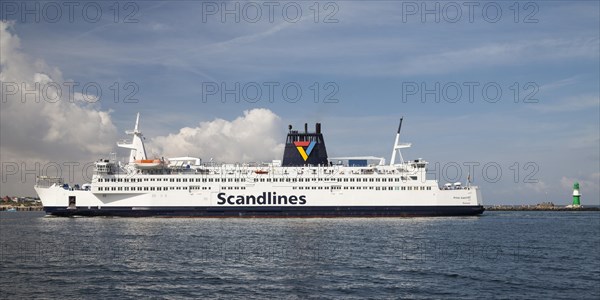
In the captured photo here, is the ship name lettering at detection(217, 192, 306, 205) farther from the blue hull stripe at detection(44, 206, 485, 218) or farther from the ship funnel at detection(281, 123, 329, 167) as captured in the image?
the ship funnel at detection(281, 123, 329, 167)

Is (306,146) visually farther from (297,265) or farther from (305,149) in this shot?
(297,265)

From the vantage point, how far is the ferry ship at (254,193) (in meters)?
56.2

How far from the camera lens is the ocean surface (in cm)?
1844

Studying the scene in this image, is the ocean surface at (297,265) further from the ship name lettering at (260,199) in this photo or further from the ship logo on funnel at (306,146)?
the ship logo on funnel at (306,146)

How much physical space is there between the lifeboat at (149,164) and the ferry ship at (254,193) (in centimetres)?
11

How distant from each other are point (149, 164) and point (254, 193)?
12.1 metres

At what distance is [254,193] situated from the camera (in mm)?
56875

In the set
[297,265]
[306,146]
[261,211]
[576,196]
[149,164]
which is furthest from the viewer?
[576,196]

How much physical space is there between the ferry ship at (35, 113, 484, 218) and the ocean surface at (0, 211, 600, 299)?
60.9ft

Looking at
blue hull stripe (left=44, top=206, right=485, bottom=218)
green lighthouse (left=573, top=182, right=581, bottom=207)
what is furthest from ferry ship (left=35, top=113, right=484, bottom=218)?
green lighthouse (left=573, top=182, right=581, bottom=207)

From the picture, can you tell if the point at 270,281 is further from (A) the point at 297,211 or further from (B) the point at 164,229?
(A) the point at 297,211

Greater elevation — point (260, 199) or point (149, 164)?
point (149, 164)

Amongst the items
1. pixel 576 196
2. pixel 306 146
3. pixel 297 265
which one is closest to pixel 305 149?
pixel 306 146

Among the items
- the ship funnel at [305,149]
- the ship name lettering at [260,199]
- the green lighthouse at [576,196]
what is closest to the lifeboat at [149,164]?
the ship name lettering at [260,199]
